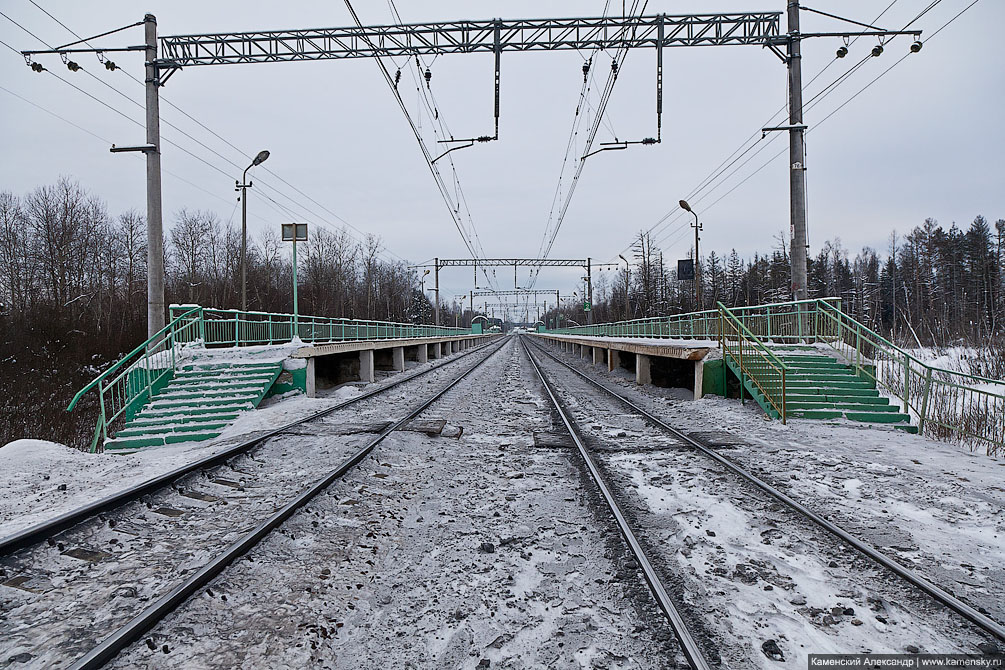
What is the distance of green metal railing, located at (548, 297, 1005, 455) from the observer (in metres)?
9.52

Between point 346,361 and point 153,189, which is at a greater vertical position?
point 153,189

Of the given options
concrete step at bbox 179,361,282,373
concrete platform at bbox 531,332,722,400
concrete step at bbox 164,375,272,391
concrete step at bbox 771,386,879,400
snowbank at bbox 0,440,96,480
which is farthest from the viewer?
concrete platform at bbox 531,332,722,400

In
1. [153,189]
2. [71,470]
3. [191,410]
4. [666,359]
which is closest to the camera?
[71,470]

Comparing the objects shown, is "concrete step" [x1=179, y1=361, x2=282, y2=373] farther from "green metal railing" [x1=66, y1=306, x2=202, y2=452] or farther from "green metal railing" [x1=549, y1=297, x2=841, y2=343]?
"green metal railing" [x1=549, y1=297, x2=841, y2=343]

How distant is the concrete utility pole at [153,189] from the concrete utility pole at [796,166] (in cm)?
1522

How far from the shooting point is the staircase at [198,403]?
30.9 ft

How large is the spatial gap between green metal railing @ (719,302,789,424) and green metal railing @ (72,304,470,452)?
1137 centimetres

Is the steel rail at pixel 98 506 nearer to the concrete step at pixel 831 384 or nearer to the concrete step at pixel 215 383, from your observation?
the concrete step at pixel 215 383

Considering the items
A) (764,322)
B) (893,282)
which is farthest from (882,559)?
(893,282)

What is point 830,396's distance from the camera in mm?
10766

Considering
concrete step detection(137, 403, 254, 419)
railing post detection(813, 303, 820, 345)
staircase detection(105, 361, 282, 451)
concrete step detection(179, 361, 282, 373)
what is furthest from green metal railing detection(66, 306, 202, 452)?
railing post detection(813, 303, 820, 345)

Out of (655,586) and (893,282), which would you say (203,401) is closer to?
(655,586)

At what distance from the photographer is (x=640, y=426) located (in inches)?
404

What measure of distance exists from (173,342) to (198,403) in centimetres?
232
